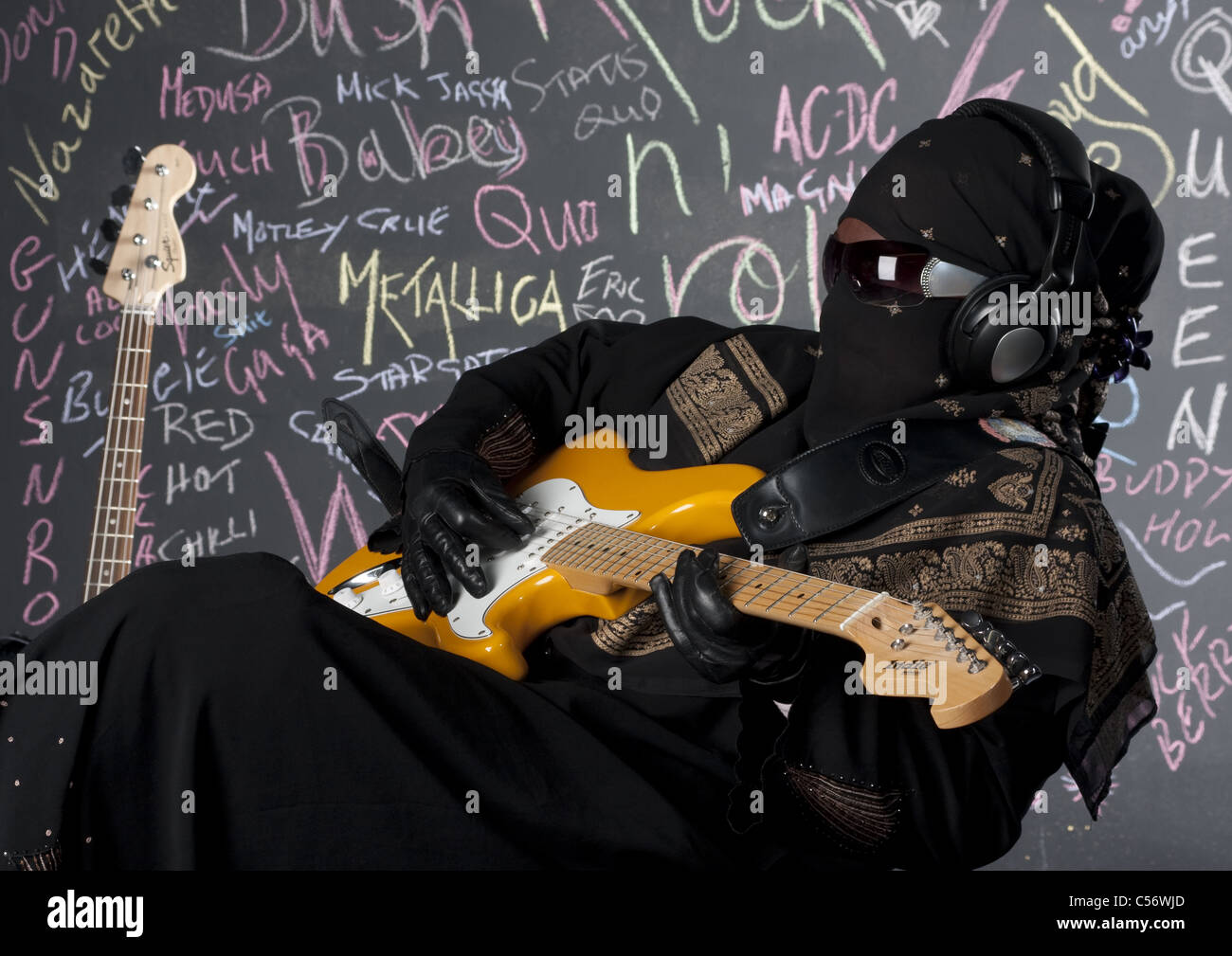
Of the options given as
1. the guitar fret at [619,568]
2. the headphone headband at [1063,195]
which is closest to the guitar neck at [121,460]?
the guitar fret at [619,568]

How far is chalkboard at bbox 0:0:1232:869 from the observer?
3.45 metres

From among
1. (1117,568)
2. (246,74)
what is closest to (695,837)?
(1117,568)

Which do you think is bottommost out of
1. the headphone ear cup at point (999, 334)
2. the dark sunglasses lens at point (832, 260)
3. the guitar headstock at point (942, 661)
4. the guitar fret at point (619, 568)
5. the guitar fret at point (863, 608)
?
the guitar headstock at point (942, 661)

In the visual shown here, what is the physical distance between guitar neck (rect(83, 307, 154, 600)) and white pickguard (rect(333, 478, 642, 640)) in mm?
839

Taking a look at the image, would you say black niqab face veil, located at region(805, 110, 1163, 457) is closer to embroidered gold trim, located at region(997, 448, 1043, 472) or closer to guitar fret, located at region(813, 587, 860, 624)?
embroidered gold trim, located at region(997, 448, 1043, 472)

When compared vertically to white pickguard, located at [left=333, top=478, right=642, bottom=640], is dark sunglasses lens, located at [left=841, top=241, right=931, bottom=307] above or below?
above

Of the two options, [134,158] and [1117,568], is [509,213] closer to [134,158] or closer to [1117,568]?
[134,158]

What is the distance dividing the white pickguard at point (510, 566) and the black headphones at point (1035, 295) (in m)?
0.49

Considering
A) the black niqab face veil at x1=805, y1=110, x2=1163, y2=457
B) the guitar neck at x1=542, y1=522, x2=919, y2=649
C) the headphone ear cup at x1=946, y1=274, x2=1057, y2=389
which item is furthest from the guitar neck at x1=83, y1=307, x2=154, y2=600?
the headphone ear cup at x1=946, y1=274, x2=1057, y2=389

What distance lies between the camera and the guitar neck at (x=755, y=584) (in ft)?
4.19

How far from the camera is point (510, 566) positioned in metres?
1.74

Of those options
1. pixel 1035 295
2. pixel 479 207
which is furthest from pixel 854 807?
pixel 479 207

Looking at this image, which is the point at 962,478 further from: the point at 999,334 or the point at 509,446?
the point at 509,446

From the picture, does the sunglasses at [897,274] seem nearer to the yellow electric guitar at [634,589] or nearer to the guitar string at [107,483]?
the yellow electric guitar at [634,589]
